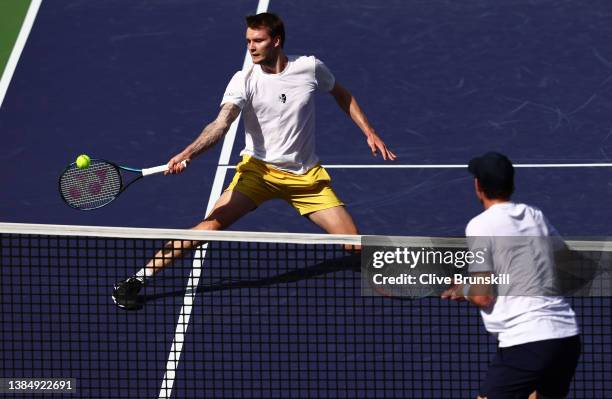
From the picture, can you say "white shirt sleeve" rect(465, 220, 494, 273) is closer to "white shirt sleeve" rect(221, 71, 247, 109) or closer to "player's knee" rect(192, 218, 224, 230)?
"white shirt sleeve" rect(221, 71, 247, 109)

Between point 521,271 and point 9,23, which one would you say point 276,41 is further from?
point 9,23

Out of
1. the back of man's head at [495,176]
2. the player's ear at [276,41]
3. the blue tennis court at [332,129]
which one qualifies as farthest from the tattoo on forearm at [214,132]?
the back of man's head at [495,176]

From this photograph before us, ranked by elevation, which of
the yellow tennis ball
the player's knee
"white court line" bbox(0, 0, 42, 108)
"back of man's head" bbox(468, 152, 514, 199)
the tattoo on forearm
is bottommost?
"back of man's head" bbox(468, 152, 514, 199)

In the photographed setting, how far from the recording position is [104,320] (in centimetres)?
998

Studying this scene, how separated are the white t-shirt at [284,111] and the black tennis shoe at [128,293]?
1.37 meters

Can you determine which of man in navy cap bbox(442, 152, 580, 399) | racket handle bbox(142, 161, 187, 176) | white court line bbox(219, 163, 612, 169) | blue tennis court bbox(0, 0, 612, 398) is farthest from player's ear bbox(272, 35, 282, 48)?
man in navy cap bbox(442, 152, 580, 399)

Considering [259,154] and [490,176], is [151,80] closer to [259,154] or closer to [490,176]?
[259,154]

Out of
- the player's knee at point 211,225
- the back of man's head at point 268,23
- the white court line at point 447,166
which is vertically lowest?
the player's knee at point 211,225

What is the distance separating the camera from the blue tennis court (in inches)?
376

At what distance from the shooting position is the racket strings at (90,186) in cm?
1008

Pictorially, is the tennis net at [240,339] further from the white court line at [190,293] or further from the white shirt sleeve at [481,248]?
the white shirt sleeve at [481,248]

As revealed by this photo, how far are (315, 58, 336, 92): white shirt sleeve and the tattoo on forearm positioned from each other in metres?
0.76

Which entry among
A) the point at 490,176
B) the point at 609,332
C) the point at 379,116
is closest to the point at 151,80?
the point at 379,116

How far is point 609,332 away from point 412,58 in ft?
17.0
